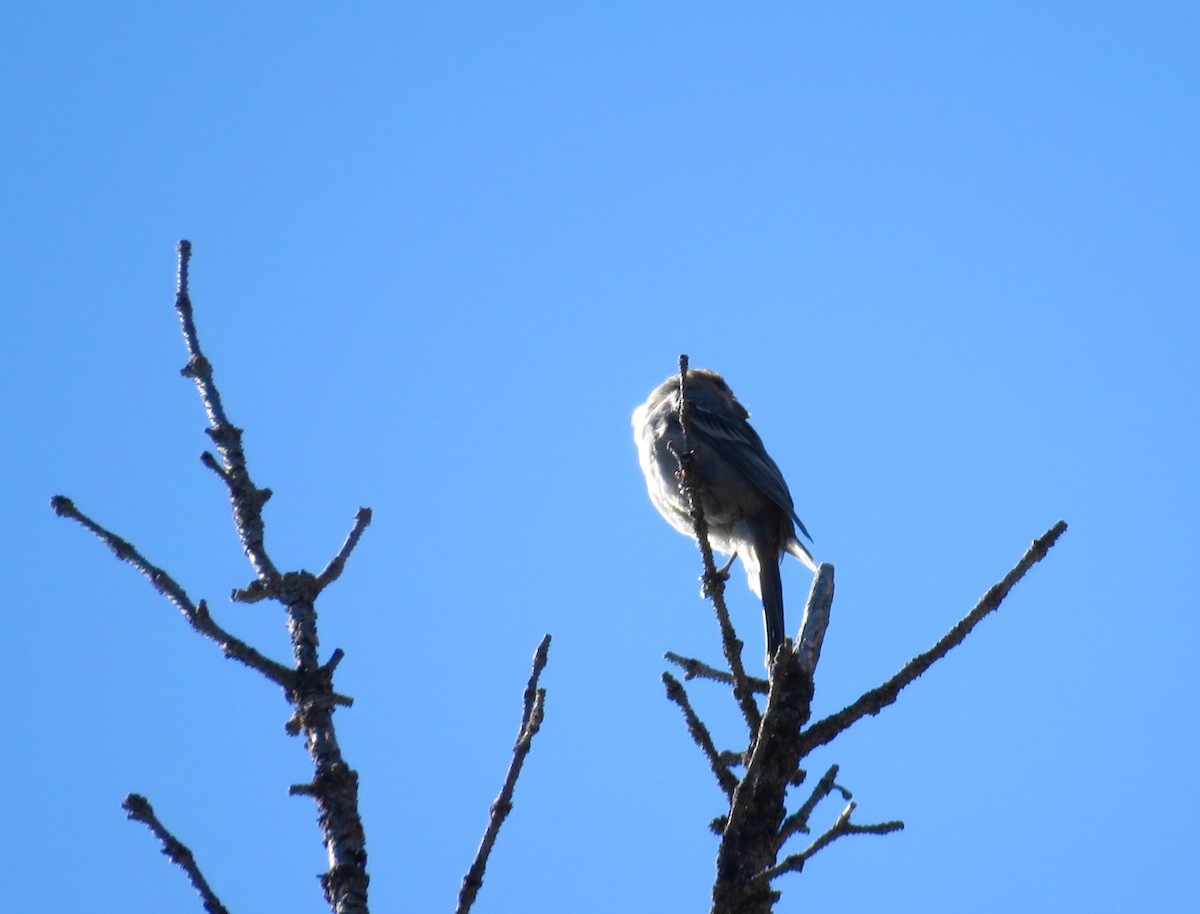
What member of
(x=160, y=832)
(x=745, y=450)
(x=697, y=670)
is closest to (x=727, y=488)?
(x=745, y=450)

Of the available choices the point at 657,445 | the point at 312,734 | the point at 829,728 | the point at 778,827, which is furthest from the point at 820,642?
the point at 657,445

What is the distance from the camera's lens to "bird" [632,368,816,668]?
802 cm

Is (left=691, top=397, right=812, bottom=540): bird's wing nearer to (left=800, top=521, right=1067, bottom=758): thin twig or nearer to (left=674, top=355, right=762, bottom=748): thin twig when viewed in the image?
(left=674, top=355, right=762, bottom=748): thin twig

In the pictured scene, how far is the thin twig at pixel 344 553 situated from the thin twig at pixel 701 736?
81 centimetres

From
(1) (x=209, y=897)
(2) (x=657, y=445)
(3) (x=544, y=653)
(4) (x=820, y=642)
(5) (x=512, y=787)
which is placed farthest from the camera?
(2) (x=657, y=445)

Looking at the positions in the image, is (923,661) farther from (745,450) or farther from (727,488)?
(745,450)

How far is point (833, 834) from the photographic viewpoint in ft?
9.17

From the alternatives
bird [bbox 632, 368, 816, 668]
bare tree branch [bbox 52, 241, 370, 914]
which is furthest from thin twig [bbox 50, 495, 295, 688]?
bird [bbox 632, 368, 816, 668]

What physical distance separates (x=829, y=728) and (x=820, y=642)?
253mm

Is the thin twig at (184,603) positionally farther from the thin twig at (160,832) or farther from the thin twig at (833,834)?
the thin twig at (833,834)

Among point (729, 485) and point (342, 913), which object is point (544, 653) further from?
point (729, 485)

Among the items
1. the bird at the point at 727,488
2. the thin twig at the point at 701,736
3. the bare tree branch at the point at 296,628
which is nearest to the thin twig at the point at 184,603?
the bare tree branch at the point at 296,628

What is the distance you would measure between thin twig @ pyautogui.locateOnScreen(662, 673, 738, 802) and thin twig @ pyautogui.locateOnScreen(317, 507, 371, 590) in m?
0.81

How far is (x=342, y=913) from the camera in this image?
8.52ft
